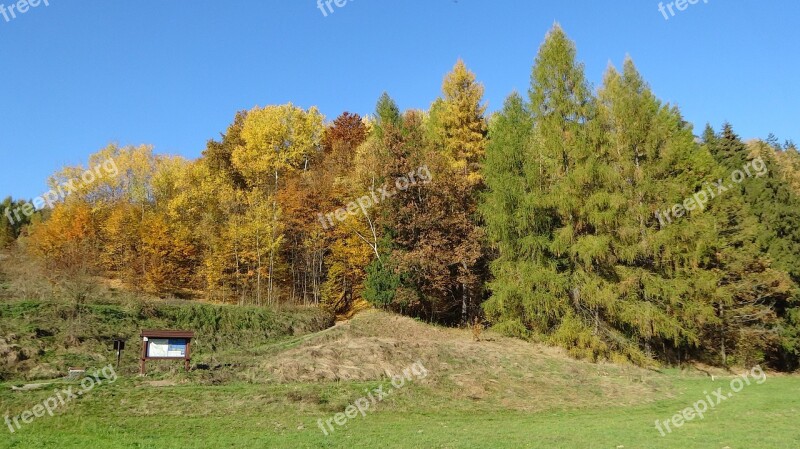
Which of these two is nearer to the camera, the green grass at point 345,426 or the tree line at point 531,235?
the green grass at point 345,426

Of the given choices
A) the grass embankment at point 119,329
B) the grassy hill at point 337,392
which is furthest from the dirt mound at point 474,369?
the grass embankment at point 119,329

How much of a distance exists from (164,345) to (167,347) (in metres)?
0.12

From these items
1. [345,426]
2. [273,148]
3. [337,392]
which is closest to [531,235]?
[337,392]

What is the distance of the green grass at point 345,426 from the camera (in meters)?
11.4

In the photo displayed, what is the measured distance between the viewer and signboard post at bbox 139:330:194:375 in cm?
1681

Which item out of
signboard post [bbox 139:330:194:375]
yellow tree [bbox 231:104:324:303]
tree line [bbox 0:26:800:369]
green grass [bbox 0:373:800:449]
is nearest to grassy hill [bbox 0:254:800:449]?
green grass [bbox 0:373:800:449]

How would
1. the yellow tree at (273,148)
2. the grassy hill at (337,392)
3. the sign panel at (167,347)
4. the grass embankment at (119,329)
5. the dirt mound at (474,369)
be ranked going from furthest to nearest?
the yellow tree at (273,148) < the grass embankment at (119,329) < the dirt mound at (474,369) < the sign panel at (167,347) < the grassy hill at (337,392)

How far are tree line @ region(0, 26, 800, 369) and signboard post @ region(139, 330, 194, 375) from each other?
13710mm

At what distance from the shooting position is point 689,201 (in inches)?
1125

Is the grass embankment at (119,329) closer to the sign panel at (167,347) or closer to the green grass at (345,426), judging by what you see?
the sign panel at (167,347)

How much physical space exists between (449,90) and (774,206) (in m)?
22.7

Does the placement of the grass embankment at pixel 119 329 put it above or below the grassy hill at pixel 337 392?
above

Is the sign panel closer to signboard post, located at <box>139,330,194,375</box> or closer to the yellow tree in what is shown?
signboard post, located at <box>139,330,194,375</box>

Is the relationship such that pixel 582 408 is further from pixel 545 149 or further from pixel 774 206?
pixel 774 206
